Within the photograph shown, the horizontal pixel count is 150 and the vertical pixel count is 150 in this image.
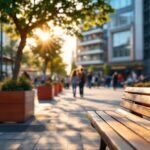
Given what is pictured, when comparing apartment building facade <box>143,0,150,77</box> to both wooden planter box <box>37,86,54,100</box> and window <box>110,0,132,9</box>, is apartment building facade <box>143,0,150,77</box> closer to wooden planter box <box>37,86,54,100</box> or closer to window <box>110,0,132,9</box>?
window <box>110,0,132,9</box>

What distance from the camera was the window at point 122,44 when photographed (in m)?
87.1

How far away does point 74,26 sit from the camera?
53.8ft

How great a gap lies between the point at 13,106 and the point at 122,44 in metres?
80.1

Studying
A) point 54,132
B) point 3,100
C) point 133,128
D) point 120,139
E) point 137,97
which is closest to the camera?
point 120,139

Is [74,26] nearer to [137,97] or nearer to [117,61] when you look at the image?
[137,97]

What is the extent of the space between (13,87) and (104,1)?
229 inches

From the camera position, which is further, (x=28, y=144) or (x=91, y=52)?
(x=91, y=52)

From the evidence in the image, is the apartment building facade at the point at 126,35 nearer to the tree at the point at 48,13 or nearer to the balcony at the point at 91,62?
the balcony at the point at 91,62

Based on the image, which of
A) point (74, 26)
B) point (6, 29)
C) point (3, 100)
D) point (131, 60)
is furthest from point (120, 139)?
point (131, 60)

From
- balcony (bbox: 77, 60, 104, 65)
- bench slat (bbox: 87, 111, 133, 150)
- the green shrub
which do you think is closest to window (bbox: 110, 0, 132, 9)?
balcony (bbox: 77, 60, 104, 65)

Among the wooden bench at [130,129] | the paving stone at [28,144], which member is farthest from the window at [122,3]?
the wooden bench at [130,129]

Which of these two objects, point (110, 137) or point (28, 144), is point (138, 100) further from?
point (110, 137)

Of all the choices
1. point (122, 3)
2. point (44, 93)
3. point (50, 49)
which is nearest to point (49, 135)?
point (44, 93)

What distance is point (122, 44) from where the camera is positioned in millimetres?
89062
